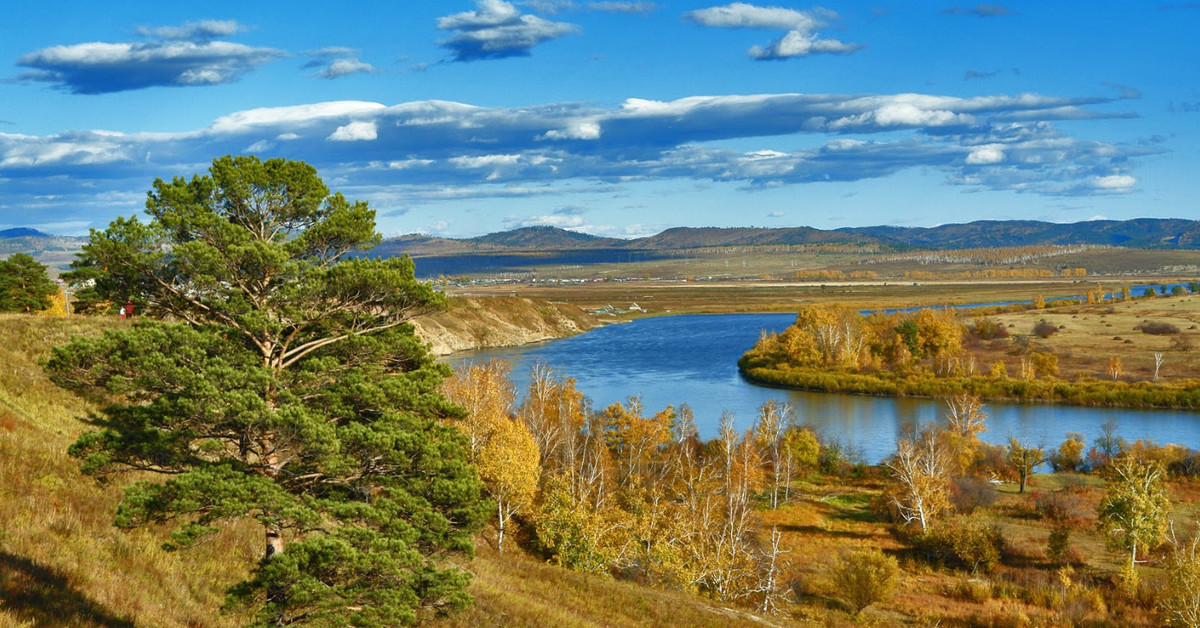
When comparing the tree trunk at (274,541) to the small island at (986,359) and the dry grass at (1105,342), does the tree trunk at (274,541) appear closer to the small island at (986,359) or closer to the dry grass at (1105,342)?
the small island at (986,359)

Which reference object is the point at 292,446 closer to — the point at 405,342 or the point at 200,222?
the point at 405,342

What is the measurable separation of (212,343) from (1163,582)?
45.1 meters

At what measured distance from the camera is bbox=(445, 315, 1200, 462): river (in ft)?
255

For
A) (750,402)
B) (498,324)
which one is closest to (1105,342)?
(750,402)

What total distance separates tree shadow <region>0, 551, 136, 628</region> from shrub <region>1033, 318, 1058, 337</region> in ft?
468

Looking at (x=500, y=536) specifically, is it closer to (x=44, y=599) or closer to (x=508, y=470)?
(x=508, y=470)

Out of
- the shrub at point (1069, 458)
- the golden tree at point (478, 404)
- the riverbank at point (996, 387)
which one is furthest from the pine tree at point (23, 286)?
the shrub at point (1069, 458)

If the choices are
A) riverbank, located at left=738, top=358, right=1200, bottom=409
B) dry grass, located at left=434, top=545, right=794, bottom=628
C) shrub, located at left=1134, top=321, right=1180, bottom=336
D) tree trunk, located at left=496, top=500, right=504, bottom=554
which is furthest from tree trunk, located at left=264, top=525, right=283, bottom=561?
shrub, located at left=1134, top=321, right=1180, bottom=336

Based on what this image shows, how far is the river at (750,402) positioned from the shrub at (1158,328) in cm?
5518

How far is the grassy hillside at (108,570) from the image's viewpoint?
53.0 ft

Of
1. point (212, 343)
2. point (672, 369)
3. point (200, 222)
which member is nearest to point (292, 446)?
point (212, 343)

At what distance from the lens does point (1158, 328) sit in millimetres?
136625

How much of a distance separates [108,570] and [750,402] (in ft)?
261

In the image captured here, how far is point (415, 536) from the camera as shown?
50.7ft
